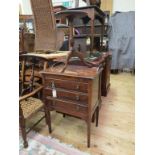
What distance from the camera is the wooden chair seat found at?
57.3 inches

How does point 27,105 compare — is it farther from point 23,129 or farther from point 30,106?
point 23,129

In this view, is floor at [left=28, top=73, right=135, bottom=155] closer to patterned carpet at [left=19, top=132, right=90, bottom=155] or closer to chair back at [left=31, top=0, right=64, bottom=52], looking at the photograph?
patterned carpet at [left=19, top=132, right=90, bottom=155]

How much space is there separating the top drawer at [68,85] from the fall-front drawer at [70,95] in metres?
0.04

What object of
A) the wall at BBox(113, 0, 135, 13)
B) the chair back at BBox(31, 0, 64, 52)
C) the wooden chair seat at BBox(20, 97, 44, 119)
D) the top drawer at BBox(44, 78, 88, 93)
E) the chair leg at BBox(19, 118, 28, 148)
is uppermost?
the wall at BBox(113, 0, 135, 13)

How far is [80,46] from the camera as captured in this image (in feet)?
8.89

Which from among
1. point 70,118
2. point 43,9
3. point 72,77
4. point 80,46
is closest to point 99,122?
point 70,118

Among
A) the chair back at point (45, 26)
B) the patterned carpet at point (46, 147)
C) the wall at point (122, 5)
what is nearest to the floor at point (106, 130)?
the patterned carpet at point (46, 147)

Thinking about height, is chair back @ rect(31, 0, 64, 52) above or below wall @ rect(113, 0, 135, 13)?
below

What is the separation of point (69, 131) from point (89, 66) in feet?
2.36

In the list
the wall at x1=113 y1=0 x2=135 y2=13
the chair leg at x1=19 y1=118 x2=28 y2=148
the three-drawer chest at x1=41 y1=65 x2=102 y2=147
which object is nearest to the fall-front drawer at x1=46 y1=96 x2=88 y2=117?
the three-drawer chest at x1=41 y1=65 x2=102 y2=147

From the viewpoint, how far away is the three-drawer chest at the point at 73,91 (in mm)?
1331

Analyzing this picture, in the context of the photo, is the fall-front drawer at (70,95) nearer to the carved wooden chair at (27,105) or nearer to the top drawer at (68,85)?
the top drawer at (68,85)
